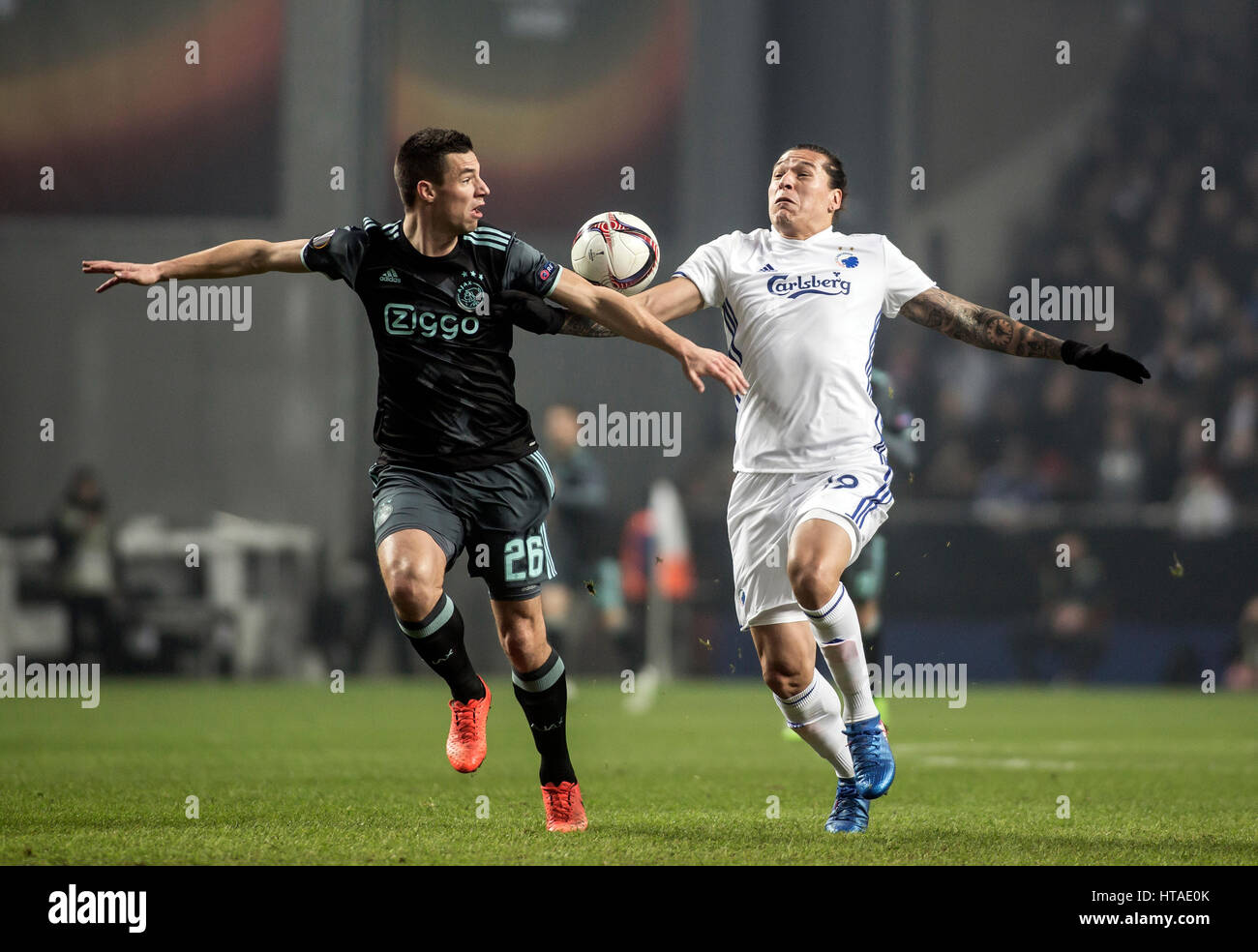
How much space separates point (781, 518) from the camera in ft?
18.9

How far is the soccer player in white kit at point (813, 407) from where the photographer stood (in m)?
5.61

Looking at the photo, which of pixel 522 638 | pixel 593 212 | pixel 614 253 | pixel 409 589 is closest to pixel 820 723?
pixel 522 638

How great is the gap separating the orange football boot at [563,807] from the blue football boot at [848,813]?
868mm

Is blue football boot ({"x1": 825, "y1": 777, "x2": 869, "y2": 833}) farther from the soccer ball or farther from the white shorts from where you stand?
the soccer ball

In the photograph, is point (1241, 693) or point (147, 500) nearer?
point (1241, 693)

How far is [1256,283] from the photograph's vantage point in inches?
697

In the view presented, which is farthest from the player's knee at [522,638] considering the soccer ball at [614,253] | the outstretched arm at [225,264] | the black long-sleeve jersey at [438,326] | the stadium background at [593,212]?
the stadium background at [593,212]

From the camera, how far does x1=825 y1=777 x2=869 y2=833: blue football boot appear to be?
556cm

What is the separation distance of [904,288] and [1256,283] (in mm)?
13156

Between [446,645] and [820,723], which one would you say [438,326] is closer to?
[446,645]

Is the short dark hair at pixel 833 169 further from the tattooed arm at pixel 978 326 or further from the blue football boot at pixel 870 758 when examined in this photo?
the blue football boot at pixel 870 758
